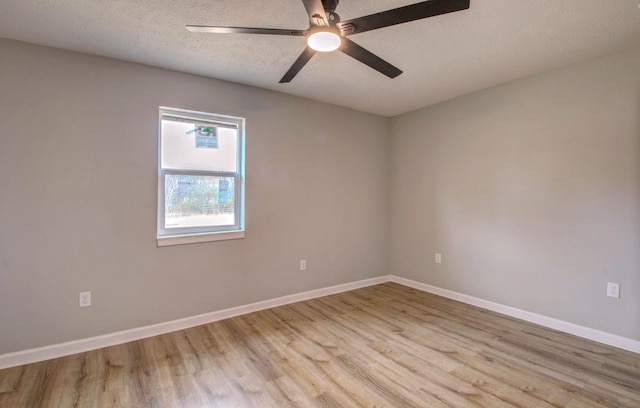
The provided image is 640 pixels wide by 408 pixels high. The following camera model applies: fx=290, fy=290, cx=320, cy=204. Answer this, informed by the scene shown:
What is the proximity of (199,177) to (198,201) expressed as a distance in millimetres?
244

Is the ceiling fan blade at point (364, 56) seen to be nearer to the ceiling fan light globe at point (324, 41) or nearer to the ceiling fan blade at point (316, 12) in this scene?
the ceiling fan light globe at point (324, 41)

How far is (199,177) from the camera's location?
2945 millimetres

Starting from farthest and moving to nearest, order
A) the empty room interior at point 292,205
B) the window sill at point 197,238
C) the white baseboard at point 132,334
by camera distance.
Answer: the window sill at point 197,238 → the white baseboard at point 132,334 → the empty room interior at point 292,205

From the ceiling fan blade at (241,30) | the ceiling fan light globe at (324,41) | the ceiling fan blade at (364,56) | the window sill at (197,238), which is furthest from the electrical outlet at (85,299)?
the ceiling fan blade at (364,56)

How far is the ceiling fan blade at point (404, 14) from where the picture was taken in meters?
1.33

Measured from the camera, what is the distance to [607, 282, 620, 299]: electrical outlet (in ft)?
7.95

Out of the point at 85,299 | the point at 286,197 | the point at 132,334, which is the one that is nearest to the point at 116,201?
the point at 85,299

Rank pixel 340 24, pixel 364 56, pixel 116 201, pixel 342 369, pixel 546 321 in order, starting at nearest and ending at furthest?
pixel 340 24 → pixel 364 56 → pixel 342 369 → pixel 116 201 → pixel 546 321

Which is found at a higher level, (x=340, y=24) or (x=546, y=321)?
(x=340, y=24)

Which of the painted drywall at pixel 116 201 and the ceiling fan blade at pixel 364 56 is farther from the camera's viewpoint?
the painted drywall at pixel 116 201

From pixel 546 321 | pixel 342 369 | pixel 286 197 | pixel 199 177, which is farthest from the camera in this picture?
pixel 286 197

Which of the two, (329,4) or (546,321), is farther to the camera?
(546,321)

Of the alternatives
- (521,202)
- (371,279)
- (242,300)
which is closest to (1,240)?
(242,300)

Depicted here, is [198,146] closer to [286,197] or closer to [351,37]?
[286,197]
